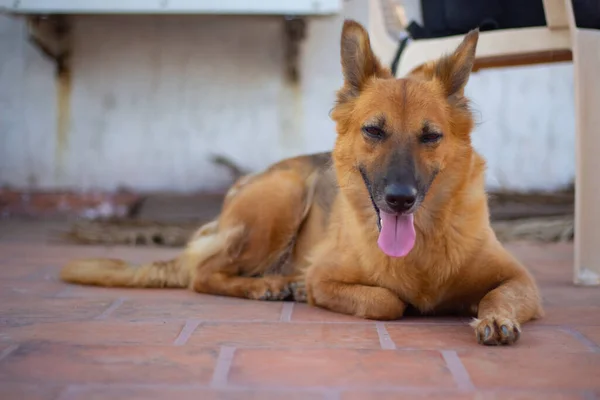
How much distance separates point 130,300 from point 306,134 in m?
3.31

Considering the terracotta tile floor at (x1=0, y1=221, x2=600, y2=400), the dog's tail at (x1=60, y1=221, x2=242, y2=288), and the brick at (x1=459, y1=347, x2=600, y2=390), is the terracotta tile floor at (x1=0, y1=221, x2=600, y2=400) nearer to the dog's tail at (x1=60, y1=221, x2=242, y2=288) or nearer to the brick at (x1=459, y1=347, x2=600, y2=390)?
the brick at (x1=459, y1=347, x2=600, y2=390)

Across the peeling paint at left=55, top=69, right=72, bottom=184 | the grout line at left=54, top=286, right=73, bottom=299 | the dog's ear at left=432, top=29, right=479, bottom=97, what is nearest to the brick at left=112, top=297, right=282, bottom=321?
the grout line at left=54, top=286, right=73, bottom=299

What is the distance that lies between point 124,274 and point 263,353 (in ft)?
4.81

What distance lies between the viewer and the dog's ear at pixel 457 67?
2.86m

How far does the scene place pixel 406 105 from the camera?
2.74 metres

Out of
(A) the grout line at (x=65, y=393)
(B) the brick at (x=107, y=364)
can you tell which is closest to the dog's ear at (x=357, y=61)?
(B) the brick at (x=107, y=364)

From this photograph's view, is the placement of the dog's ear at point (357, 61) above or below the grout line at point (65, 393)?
above

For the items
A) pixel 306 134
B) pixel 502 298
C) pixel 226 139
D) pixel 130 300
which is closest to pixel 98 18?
pixel 226 139

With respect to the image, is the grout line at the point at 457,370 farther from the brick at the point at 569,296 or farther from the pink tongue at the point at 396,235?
the brick at the point at 569,296

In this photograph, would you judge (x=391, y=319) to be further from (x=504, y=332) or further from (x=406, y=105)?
(x=406, y=105)

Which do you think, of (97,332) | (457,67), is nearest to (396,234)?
(457,67)

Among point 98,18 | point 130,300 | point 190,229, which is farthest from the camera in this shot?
point 98,18

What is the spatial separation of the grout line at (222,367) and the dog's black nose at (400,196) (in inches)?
29.4

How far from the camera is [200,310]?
2875 mm
